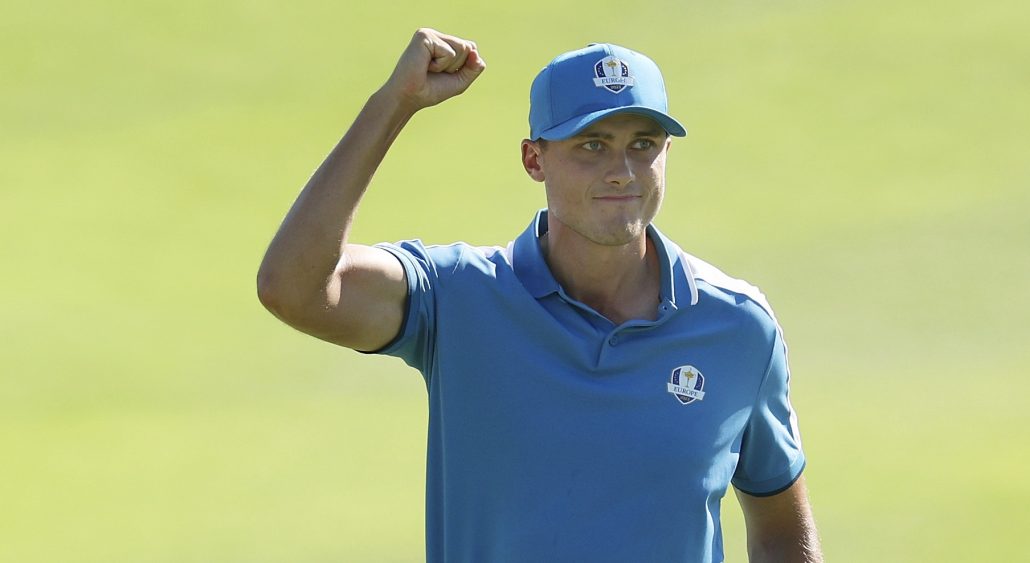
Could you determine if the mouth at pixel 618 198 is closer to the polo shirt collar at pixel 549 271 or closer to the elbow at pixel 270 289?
the polo shirt collar at pixel 549 271

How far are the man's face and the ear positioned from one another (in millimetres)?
72

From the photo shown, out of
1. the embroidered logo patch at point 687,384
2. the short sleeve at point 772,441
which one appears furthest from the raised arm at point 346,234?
the short sleeve at point 772,441

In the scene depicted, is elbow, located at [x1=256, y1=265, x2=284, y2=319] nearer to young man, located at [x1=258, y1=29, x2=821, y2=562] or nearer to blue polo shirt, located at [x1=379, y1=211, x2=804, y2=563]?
young man, located at [x1=258, y1=29, x2=821, y2=562]

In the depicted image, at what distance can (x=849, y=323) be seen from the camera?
7.87 meters

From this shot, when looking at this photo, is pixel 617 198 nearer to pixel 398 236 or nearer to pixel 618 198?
pixel 618 198

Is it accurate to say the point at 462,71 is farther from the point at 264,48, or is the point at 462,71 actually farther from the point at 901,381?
the point at 264,48

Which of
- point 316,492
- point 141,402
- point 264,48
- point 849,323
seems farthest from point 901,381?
point 264,48

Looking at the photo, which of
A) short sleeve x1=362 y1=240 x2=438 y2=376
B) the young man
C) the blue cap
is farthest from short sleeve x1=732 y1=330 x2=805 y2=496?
short sleeve x1=362 y1=240 x2=438 y2=376

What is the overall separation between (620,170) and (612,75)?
0.20m

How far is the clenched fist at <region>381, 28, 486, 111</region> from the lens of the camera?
308 centimetres

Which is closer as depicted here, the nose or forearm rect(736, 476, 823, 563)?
the nose

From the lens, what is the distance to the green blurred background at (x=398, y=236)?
6816 millimetres

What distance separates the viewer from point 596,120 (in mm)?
3266

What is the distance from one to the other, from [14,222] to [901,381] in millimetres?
4267
